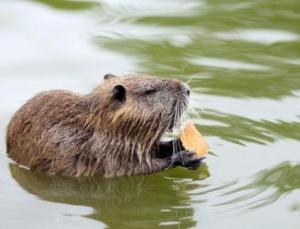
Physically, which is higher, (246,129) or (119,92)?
(246,129)

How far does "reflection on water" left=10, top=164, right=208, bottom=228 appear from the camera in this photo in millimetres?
6105

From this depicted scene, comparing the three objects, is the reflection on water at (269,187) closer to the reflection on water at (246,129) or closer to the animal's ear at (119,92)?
the reflection on water at (246,129)

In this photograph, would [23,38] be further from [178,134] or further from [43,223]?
[43,223]

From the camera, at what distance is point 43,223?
6004mm

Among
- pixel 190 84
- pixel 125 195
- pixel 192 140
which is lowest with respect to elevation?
pixel 125 195

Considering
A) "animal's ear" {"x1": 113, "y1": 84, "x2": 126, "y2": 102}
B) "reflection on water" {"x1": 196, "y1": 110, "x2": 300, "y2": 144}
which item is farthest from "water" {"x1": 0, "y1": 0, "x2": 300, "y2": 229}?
"animal's ear" {"x1": 113, "y1": 84, "x2": 126, "y2": 102}

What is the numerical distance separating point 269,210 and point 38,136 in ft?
4.25

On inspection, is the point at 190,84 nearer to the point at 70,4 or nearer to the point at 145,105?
the point at 145,105

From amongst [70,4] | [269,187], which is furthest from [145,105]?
[70,4]

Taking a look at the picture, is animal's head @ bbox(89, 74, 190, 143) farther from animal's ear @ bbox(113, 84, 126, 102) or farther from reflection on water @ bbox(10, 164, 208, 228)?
reflection on water @ bbox(10, 164, 208, 228)

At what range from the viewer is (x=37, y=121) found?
6.51 metres

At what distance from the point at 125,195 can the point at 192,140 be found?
502mm

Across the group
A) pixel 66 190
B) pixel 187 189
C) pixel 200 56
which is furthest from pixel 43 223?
pixel 200 56

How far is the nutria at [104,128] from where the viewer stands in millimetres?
6508
